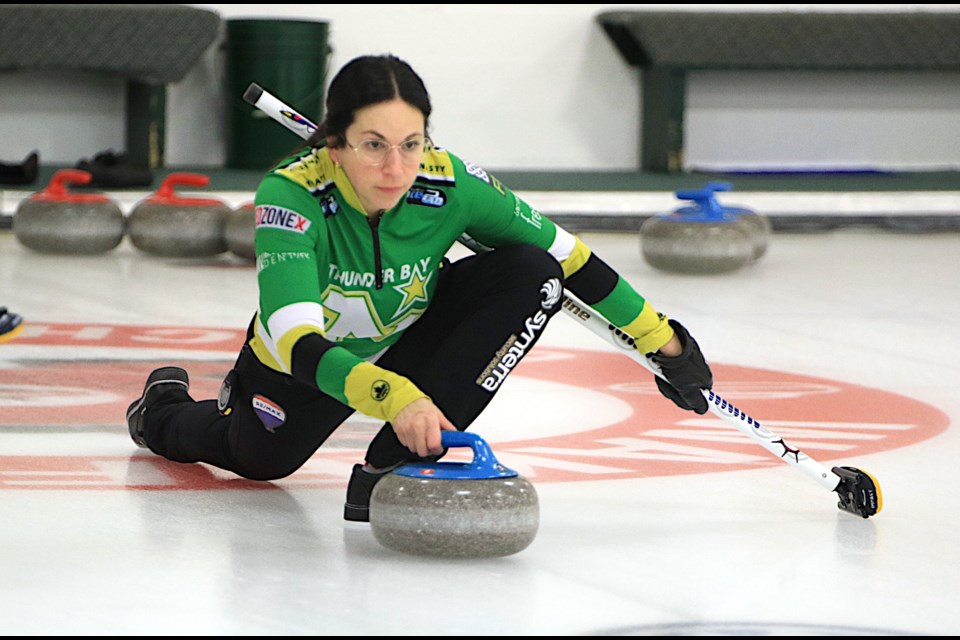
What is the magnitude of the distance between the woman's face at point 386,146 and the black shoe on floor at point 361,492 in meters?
0.40

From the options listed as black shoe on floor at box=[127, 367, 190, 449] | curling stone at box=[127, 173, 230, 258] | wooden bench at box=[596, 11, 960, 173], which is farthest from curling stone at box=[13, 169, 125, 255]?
wooden bench at box=[596, 11, 960, 173]

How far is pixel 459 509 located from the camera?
6.51 ft

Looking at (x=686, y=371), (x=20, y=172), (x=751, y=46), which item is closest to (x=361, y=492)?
(x=686, y=371)

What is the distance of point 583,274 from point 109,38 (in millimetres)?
6041

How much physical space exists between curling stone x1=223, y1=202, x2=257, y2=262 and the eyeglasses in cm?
373

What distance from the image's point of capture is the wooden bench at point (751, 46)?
874 centimetres

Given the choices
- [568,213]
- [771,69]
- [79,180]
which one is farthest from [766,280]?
[771,69]

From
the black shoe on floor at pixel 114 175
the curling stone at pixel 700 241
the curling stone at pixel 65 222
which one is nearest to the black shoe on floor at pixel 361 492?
the curling stone at pixel 700 241

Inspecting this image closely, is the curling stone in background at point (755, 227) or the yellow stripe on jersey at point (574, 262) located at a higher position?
the curling stone in background at point (755, 227)

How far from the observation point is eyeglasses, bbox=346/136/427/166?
6.89ft

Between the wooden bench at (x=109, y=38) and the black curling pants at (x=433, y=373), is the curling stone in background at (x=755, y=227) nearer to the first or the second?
the wooden bench at (x=109, y=38)

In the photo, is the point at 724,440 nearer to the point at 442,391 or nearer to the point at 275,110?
the point at 442,391

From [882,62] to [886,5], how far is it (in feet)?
2.27

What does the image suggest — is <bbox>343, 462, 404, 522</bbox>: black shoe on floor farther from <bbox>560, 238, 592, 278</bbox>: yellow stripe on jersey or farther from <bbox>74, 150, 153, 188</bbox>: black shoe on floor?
<bbox>74, 150, 153, 188</bbox>: black shoe on floor
